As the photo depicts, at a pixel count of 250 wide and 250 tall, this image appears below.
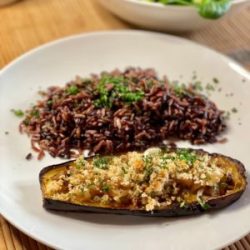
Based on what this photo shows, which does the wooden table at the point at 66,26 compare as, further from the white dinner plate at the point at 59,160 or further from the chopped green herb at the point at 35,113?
the chopped green herb at the point at 35,113

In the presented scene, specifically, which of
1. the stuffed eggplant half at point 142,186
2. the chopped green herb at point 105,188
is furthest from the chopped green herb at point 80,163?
the chopped green herb at point 105,188

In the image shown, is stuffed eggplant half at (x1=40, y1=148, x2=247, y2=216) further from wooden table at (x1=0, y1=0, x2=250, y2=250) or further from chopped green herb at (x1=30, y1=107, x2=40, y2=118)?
wooden table at (x1=0, y1=0, x2=250, y2=250)

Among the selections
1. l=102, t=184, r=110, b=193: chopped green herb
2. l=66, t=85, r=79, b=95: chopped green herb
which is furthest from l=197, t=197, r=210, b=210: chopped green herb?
l=66, t=85, r=79, b=95: chopped green herb

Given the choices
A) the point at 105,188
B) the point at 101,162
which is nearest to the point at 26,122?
the point at 101,162

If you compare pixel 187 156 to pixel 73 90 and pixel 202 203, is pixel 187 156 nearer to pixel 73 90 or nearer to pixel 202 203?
pixel 202 203

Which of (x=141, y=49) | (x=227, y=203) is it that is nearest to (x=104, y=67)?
(x=141, y=49)

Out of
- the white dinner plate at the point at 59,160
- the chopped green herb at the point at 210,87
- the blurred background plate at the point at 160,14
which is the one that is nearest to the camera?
the white dinner plate at the point at 59,160
